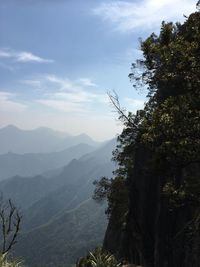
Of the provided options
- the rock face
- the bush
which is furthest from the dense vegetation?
the bush

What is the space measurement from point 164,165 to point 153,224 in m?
21.5

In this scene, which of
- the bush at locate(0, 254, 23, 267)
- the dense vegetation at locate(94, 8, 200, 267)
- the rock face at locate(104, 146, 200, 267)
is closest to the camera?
the bush at locate(0, 254, 23, 267)

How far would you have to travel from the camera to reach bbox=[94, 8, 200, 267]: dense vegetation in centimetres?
2198

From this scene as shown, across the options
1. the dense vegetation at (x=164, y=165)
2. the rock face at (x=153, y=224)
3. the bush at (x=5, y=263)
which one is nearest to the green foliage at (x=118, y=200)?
the dense vegetation at (x=164, y=165)

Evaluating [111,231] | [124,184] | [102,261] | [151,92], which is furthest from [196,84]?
[111,231]

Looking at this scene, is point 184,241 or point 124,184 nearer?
point 184,241

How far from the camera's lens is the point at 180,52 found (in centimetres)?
2253

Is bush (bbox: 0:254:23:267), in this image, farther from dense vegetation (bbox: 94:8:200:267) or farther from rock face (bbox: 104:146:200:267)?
rock face (bbox: 104:146:200:267)

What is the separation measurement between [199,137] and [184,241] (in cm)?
1838

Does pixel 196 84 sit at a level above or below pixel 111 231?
above

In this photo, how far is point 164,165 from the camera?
2498 cm

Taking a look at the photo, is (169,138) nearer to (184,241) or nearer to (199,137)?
(199,137)

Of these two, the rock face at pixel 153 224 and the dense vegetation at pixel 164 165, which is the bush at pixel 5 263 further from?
the rock face at pixel 153 224

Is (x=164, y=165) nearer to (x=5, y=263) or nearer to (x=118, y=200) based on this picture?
(x=5, y=263)
